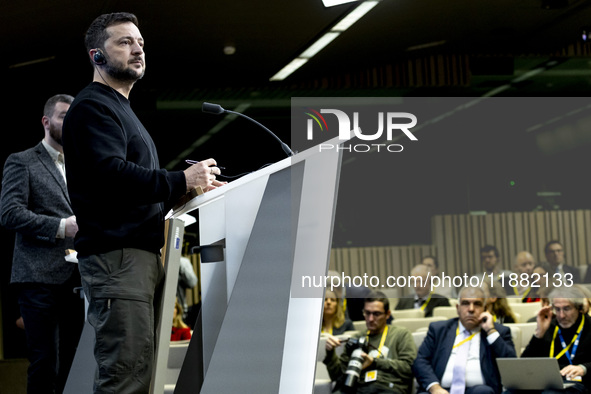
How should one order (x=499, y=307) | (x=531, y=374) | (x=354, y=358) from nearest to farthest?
(x=531, y=374) < (x=354, y=358) < (x=499, y=307)

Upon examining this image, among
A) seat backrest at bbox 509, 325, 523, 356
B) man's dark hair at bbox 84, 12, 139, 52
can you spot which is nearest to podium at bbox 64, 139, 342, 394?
man's dark hair at bbox 84, 12, 139, 52

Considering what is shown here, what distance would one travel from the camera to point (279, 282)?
1.75 meters

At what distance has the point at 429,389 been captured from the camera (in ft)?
14.2

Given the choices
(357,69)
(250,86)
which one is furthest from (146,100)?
(357,69)

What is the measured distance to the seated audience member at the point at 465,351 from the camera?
427 centimetres

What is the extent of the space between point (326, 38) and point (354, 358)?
360 cm

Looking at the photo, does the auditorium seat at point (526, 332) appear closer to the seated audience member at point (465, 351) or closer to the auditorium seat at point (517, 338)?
the auditorium seat at point (517, 338)

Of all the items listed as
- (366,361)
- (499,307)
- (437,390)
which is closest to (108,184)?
(366,361)

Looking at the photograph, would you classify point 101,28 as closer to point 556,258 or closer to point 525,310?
point 525,310

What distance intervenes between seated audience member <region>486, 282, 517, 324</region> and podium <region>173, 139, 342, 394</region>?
10.9ft

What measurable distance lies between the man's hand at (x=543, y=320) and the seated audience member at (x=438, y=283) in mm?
Result: 2151

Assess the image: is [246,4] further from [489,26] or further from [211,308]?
[211,308]

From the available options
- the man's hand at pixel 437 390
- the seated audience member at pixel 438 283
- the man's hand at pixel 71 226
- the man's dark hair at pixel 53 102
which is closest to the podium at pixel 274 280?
the man's hand at pixel 71 226

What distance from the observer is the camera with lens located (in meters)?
4.16
